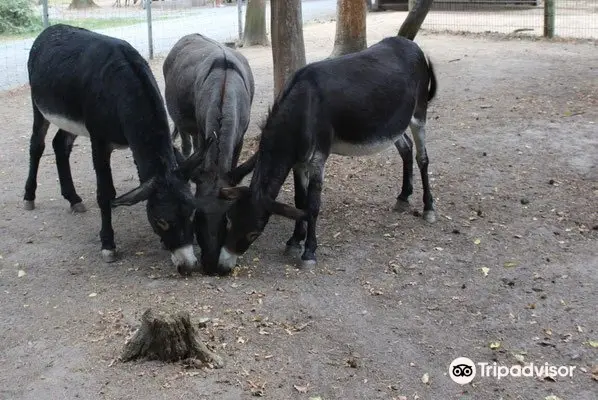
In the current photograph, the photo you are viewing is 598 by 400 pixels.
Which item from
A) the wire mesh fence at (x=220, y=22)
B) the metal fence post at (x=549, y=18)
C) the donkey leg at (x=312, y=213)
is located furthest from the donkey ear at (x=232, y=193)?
the metal fence post at (x=549, y=18)

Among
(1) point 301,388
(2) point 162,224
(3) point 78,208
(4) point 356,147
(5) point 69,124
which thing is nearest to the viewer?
(1) point 301,388

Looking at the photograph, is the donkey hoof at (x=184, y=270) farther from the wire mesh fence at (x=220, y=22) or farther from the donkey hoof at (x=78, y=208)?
the wire mesh fence at (x=220, y=22)

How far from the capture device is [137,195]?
4.95 meters

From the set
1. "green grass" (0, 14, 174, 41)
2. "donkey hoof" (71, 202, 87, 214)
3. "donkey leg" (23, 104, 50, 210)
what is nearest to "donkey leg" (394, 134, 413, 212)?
"donkey hoof" (71, 202, 87, 214)

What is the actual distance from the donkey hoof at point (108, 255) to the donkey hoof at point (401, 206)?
8.32 feet

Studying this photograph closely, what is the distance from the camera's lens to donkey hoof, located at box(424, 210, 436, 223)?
20.4ft

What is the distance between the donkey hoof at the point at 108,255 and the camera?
5582mm

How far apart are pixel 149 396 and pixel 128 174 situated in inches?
172

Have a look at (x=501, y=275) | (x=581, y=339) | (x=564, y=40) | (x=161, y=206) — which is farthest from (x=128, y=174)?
(x=564, y=40)

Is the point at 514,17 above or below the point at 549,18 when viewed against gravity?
above

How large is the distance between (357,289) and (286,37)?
4074mm
